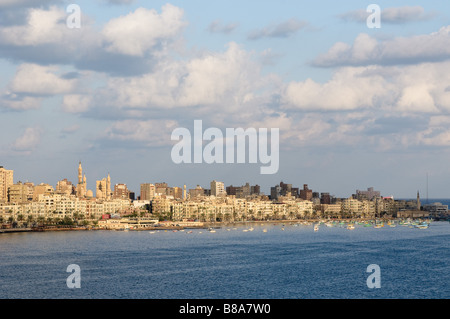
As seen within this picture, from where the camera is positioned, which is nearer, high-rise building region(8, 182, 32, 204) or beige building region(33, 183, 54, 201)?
high-rise building region(8, 182, 32, 204)

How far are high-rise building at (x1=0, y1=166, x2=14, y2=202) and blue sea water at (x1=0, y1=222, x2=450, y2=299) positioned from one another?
64336mm

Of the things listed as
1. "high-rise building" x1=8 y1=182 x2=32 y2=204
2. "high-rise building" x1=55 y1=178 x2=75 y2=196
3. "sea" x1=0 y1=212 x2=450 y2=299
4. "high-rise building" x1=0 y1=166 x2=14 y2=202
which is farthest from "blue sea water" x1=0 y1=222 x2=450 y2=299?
"high-rise building" x1=55 y1=178 x2=75 y2=196

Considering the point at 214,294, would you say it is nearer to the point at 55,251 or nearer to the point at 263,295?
the point at 263,295

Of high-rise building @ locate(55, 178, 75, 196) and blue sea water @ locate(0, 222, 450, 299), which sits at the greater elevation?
high-rise building @ locate(55, 178, 75, 196)

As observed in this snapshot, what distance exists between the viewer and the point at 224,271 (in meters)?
48.8

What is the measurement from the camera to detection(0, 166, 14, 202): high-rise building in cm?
13721

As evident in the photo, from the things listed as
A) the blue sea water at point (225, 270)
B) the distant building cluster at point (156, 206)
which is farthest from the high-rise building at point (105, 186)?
the blue sea water at point (225, 270)

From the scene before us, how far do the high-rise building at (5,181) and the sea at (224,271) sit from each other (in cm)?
6627

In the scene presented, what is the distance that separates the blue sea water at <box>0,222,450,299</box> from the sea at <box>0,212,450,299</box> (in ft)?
0.21

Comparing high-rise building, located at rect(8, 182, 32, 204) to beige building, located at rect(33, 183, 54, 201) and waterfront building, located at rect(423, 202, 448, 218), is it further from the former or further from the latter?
waterfront building, located at rect(423, 202, 448, 218)

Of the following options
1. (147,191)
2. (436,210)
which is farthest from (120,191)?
(436,210)
